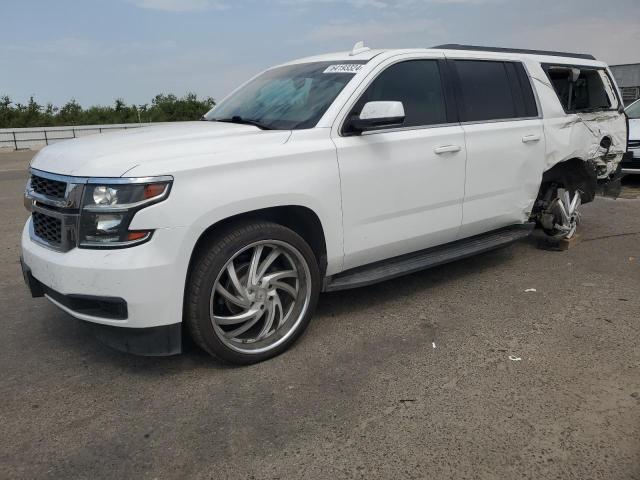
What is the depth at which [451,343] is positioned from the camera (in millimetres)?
3629

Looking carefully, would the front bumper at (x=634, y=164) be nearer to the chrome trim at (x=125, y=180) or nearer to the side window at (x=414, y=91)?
the side window at (x=414, y=91)

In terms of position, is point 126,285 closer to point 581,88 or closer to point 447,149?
point 447,149

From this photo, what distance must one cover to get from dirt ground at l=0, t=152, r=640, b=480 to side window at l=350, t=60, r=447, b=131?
1438mm

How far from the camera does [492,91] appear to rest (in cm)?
463

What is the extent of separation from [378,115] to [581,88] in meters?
3.58

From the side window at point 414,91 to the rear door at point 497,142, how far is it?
229 mm

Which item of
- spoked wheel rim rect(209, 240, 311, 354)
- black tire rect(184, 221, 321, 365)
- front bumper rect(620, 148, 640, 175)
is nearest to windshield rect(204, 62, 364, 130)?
black tire rect(184, 221, 321, 365)

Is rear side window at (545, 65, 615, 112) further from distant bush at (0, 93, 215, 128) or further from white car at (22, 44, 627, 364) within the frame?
distant bush at (0, 93, 215, 128)

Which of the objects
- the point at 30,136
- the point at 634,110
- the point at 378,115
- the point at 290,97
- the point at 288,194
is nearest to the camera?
the point at 288,194

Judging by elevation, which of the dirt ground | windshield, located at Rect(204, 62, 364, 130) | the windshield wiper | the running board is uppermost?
windshield, located at Rect(204, 62, 364, 130)

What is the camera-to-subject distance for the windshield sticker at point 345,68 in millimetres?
3854

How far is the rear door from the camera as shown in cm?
436

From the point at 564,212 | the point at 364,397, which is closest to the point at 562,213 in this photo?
the point at 564,212

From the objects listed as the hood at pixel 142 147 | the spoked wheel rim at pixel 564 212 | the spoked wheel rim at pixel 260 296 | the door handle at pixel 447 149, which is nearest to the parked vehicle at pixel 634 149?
the spoked wheel rim at pixel 564 212
